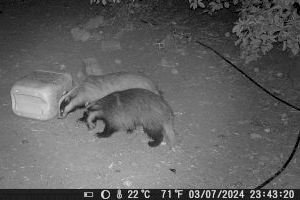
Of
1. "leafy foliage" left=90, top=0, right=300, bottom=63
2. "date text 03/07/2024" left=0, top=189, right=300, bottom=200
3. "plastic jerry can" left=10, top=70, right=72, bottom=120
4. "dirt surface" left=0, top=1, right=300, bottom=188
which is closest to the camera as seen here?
"date text 03/07/2024" left=0, top=189, right=300, bottom=200

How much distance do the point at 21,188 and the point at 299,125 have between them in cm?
332

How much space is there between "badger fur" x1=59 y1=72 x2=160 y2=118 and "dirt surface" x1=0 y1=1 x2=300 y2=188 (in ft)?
0.88

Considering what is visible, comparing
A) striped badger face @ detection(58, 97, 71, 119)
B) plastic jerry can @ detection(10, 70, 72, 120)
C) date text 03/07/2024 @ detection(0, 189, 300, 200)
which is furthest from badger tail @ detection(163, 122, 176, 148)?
plastic jerry can @ detection(10, 70, 72, 120)

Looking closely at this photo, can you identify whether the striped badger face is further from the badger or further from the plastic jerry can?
the badger

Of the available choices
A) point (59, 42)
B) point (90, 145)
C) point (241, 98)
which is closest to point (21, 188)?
point (90, 145)

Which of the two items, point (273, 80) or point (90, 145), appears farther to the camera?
point (273, 80)

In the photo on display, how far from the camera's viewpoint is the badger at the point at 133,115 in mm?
4609

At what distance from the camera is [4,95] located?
18.1 ft

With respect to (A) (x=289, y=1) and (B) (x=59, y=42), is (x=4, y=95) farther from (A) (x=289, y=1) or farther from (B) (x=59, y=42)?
(A) (x=289, y=1)

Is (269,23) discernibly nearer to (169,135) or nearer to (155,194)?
(169,135)

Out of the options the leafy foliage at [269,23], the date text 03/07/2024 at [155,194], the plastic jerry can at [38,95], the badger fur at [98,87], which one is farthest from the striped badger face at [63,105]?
the leafy foliage at [269,23]

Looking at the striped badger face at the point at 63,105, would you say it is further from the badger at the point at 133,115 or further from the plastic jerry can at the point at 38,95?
the badger at the point at 133,115

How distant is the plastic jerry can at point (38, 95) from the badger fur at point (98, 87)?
0.46 ft

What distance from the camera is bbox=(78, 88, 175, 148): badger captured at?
4.61 m
